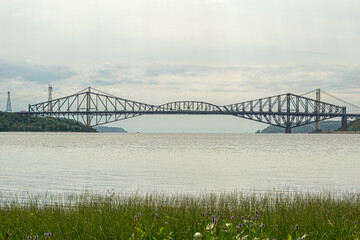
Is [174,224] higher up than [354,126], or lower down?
lower down

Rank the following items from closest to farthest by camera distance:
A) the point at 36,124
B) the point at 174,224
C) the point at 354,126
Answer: the point at 174,224, the point at 36,124, the point at 354,126

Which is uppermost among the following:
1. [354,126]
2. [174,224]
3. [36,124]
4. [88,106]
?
[88,106]

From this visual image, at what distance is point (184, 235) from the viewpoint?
5.26 meters

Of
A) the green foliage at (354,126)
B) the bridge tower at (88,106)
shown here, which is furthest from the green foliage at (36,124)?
the green foliage at (354,126)

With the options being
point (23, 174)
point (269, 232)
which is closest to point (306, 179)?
point (23, 174)

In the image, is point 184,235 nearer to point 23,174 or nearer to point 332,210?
point 332,210

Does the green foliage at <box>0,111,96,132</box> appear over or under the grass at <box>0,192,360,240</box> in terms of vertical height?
over

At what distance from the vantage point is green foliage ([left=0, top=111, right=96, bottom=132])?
411 ft

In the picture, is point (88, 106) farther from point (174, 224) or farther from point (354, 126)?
point (174, 224)

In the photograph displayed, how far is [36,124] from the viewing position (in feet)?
422

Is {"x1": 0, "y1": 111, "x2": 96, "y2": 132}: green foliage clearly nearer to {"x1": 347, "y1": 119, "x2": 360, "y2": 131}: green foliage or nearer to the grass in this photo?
{"x1": 347, "y1": 119, "x2": 360, "y2": 131}: green foliage

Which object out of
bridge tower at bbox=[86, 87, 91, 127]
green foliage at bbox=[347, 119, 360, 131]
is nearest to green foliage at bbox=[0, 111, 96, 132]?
bridge tower at bbox=[86, 87, 91, 127]

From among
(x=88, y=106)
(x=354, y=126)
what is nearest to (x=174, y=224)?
(x=88, y=106)

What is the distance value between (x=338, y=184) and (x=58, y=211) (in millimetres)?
12254
